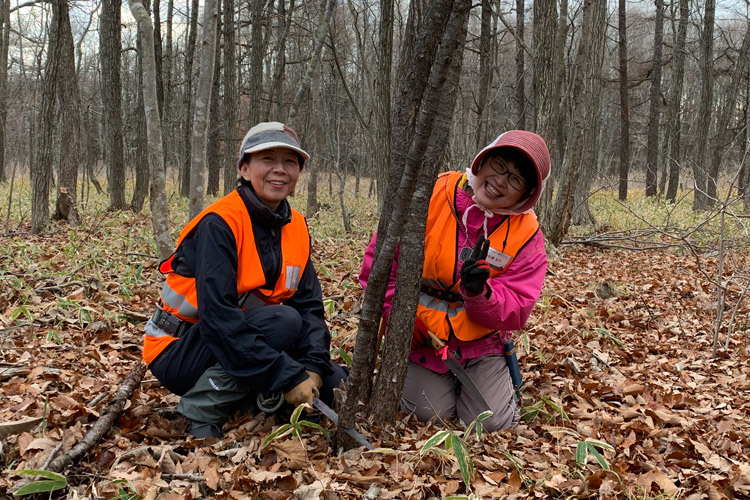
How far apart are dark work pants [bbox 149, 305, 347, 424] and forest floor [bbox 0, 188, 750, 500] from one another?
14 cm

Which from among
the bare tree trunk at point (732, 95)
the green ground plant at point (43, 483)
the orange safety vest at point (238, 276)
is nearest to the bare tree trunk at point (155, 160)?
the orange safety vest at point (238, 276)

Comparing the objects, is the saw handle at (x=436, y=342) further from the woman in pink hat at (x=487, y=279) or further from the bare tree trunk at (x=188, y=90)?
the bare tree trunk at (x=188, y=90)

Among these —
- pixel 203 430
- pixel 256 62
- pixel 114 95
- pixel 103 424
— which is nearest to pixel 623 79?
pixel 256 62

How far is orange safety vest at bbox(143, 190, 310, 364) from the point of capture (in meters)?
2.66

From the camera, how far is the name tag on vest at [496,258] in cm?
288

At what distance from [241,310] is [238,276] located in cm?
18

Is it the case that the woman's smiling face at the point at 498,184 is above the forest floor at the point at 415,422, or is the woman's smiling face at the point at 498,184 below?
above

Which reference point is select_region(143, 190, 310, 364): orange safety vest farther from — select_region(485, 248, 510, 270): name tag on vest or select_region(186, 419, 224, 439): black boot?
select_region(485, 248, 510, 270): name tag on vest

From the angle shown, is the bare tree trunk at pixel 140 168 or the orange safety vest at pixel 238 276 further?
the bare tree trunk at pixel 140 168

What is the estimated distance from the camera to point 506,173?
2.79 m

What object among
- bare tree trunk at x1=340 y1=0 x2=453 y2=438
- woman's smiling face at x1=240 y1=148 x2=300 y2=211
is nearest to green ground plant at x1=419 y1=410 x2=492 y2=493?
bare tree trunk at x1=340 y1=0 x2=453 y2=438

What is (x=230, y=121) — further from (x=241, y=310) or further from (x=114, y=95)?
(x=241, y=310)

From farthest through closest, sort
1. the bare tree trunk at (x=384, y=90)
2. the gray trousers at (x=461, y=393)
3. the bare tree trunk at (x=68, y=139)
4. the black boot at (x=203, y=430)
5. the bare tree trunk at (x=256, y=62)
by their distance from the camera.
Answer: the bare tree trunk at (x=256, y=62)
the bare tree trunk at (x=68, y=139)
the bare tree trunk at (x=384, y=90)
the gray trousers at (x=461, y=393)
the black boot at (x=203, y=430)

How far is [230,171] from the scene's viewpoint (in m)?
11.2
